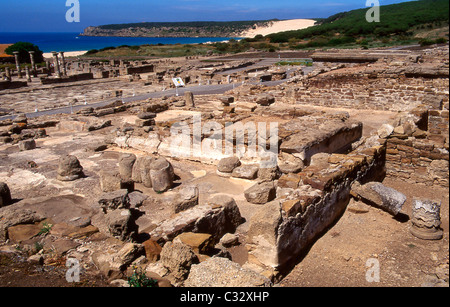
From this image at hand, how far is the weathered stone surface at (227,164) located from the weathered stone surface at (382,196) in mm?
3351

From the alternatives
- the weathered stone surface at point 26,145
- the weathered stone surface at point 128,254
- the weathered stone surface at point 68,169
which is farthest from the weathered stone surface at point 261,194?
the weathered stone surface at point 26,145

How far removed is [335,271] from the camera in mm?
5355

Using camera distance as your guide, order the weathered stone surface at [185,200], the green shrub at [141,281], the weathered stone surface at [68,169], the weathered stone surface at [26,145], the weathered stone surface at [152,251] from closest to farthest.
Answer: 1. the green shrub at [141,281]
2. the weathered stone surface at [152,251]
3. the weathered stone surface at [185,200]
4. the weathered stone surface at [68,169]
5. the weathered stone surface at [26,145]

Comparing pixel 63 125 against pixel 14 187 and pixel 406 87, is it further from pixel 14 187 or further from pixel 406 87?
pixel 406 87

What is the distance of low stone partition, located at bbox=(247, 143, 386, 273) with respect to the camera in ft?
17.1

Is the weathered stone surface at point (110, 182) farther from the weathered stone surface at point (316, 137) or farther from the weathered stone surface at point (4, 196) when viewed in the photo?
the weathered stone surface at point (316, 137)

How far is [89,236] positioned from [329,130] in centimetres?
659

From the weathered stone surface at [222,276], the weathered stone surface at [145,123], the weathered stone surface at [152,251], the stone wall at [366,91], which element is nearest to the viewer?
the weathered stone surface at [222,276]

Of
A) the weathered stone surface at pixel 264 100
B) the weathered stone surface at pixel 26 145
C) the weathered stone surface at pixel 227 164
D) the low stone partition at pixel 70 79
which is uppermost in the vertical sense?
the low stone partition at pixel 70 79

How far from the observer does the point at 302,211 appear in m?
5.57

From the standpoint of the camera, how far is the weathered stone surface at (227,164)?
9.38 m

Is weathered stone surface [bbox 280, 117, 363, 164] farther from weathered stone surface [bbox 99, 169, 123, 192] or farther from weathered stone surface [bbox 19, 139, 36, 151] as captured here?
weathered stone surface [bbox 19, 139, 36, 151]

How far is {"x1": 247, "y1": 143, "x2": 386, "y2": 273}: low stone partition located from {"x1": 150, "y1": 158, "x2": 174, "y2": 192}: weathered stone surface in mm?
3296

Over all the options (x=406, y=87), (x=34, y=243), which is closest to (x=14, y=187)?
(x=34, y=243)
